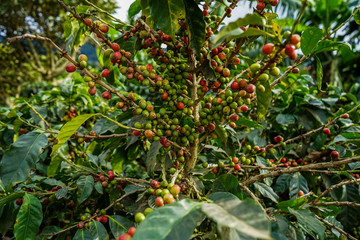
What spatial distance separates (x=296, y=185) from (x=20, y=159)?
152 cm

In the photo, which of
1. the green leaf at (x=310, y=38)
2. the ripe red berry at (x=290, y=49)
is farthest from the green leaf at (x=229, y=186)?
the green leaf at (x=310, y=38)

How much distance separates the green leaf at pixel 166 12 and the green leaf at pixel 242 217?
652mm

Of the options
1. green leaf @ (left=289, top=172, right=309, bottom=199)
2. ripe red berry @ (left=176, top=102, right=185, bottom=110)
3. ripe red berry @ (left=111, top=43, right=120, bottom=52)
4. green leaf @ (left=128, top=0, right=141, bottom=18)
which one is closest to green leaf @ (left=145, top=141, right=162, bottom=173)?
ripe red berry @ (left=176, top=102, right=185, bottom=110)

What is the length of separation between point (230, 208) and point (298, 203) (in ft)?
1.66

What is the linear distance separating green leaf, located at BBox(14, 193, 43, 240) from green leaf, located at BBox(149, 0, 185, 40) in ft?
3.11

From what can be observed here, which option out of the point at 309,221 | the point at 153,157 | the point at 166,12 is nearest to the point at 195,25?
the point at 166,12

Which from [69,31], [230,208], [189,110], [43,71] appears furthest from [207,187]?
[43,71]

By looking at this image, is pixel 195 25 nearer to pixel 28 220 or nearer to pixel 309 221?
pixel 309 221

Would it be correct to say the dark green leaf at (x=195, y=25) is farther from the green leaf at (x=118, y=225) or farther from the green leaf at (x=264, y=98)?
the green leaf at (x=118, y=225)

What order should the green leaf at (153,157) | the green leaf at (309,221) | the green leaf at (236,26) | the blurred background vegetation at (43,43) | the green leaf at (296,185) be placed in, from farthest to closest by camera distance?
1. the blurred background vegetation at (43,43)
2. the green leaf at (296,185)
3. the green leaf at (153,157)
4. the green leaf at (309,221)
5. the green leaf at (236,26)

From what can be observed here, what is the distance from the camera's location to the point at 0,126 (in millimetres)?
1836

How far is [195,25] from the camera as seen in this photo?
878mm

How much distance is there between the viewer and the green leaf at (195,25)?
87cm

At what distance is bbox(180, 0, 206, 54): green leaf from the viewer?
0.87 meters
